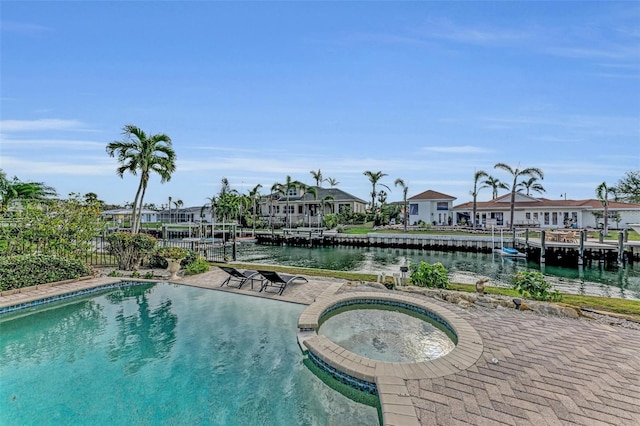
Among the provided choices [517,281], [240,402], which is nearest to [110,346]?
[240,402]

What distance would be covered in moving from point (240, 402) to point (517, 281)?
839 centimetres

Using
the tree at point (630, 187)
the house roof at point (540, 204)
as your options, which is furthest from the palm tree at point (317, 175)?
the tree at point (630, 187)

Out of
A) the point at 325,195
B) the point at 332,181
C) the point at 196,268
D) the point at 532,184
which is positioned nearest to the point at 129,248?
the point at 196,268

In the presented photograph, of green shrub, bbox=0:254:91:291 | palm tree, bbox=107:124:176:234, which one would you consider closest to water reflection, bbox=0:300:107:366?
green shrub, bbox=0:254:91:291

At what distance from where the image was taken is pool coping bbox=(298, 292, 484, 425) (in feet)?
12.0

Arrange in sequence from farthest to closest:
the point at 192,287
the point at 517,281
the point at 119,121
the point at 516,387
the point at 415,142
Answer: the point at 415,142 < the point at 119,121 < the point at 192,287 < the point at 517,281 < the point at 516,387

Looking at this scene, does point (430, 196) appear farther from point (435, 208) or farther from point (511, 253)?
point (511, 253)

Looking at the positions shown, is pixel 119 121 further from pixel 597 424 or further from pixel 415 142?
pixel 415 142

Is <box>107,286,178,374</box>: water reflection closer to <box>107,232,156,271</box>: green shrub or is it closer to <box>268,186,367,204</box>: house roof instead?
<box>107,232,156,271</box>: green shrub

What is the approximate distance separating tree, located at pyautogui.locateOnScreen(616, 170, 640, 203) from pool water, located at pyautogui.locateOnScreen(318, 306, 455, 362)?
3994 centimetres

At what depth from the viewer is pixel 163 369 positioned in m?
5.15

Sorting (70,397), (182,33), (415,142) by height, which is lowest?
(70,397)

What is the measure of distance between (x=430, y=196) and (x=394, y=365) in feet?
141

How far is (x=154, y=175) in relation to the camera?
1711cm
